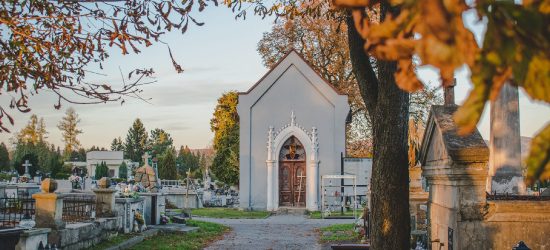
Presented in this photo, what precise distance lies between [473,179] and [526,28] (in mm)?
4065

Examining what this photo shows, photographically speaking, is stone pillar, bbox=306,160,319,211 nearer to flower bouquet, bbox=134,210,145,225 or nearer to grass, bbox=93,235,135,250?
flower bouquet, bbox=134,210,145,225

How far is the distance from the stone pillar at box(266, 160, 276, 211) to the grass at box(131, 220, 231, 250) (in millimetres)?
7858

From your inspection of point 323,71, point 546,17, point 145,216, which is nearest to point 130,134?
point 323,71

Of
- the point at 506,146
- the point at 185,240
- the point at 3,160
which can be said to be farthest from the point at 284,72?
the point at 3,160

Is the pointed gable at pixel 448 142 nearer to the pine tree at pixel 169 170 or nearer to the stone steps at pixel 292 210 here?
the stone steps at pixel 292 210

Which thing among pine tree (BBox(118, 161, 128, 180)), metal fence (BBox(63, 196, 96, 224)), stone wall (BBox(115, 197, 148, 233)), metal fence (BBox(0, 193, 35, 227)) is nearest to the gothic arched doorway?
stone wall (BBox(115, 197, 148, 233))

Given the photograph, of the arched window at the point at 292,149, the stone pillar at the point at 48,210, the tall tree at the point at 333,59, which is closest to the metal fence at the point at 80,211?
the stone pillar at the point at 48,210

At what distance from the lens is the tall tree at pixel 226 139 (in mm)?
42469

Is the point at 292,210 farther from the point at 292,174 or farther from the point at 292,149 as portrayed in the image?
the point at 292,149

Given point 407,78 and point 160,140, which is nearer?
point 407,78

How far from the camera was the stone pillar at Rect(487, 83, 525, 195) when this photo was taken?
30.5 feet

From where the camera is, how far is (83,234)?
31.4 feet

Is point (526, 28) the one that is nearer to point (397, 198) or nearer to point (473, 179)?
point (473, 179)

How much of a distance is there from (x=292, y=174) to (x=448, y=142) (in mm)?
19716
